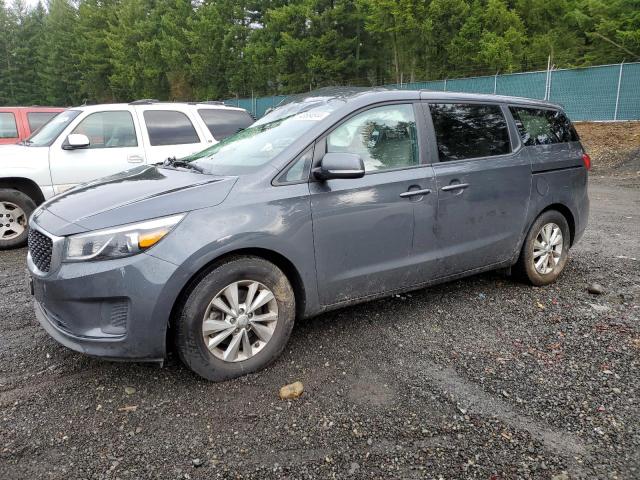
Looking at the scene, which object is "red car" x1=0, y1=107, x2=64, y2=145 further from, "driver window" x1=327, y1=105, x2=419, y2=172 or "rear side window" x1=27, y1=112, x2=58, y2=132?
"driver window" x1=327, y1=105, x2=419, y2=172

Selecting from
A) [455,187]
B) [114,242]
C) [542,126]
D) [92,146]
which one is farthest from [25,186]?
[542,126]

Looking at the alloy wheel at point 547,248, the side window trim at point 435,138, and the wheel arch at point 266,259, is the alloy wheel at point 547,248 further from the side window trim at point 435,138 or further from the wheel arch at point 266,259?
the wheel arch at point 266,259

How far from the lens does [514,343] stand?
350cm

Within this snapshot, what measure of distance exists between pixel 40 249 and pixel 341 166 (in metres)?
1.92

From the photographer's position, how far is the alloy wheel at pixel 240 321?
9.41ft

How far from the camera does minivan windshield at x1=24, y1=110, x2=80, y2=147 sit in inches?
258

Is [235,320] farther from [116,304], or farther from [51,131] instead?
[51,131]

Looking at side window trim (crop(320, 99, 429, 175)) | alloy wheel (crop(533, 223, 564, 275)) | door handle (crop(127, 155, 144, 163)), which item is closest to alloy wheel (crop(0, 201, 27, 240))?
door handle (crop(127, 155, 144, 163))

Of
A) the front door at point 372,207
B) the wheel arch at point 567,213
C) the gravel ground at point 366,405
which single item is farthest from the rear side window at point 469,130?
the gravel ground at point 366,405

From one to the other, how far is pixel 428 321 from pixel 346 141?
1589mm

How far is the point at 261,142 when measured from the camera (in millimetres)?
3580

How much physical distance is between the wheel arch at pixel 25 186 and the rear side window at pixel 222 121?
2.47 m

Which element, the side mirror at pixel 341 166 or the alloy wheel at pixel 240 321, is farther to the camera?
the side mirror at pixel 341 166

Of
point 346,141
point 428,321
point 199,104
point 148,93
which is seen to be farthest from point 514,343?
point 148,93
